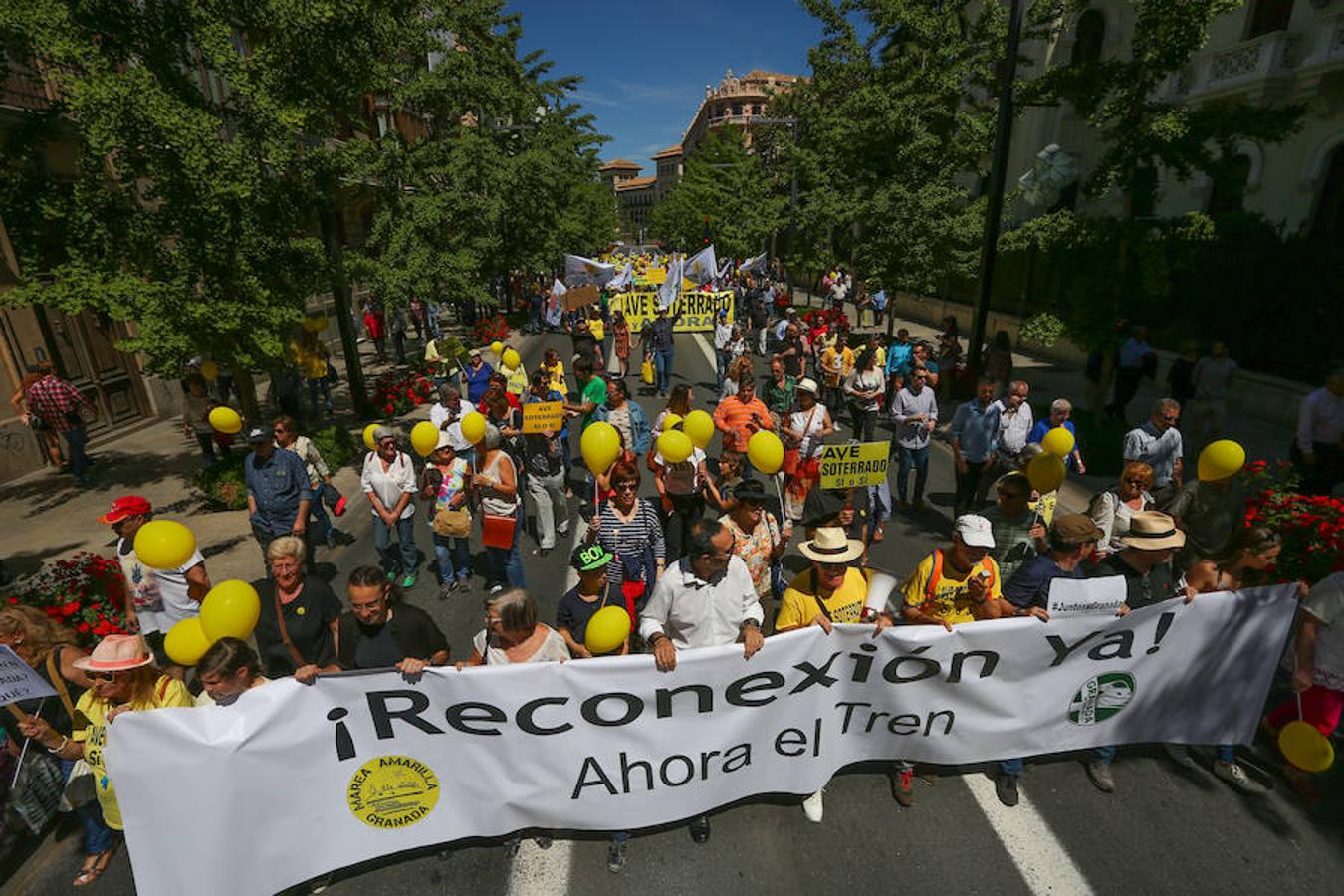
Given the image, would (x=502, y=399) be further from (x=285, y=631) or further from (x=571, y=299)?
(x=571, y=299)

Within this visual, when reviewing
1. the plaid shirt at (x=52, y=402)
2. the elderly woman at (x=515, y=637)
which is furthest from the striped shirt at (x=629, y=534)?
the plaid shirt at (x=52, y=402)

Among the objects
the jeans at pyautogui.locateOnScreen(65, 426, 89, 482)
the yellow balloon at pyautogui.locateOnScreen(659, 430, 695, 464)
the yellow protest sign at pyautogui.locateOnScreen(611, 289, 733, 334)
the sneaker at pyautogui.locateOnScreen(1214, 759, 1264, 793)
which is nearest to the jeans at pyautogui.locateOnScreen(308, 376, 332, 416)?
the jeans at pyautogui.locateOnScreen(65, 426, 89, 482)

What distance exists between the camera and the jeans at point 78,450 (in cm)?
1021

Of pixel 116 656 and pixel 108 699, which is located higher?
pixel 116 656

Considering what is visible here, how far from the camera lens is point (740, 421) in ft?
24.7

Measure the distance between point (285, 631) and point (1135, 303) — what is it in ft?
58.5

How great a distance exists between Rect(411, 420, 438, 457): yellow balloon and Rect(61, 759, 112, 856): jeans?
3229 millimetres

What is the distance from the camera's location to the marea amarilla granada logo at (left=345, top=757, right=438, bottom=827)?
3.52m

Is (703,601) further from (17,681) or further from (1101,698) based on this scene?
(17,681)

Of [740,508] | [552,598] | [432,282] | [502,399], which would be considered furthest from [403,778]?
[432,282]

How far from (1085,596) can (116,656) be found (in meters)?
5.16

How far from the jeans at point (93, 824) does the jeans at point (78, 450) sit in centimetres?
876

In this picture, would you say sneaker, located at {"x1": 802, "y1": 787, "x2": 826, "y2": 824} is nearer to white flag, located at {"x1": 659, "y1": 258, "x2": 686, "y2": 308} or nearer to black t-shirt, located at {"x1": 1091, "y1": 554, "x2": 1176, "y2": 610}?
black t-shirt, located at {"x1": 1091, "y1": 554, "x2": 1176, "y2": 610}

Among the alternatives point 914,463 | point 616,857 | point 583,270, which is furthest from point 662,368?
point 616,857
